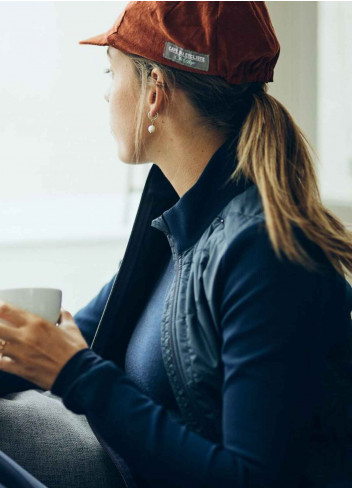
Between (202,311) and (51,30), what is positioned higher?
(51,30)

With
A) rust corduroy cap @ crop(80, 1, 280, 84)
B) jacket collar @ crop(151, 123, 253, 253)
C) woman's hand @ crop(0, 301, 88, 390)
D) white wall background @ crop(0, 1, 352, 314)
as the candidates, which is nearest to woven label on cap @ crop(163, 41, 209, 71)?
rust corduroy cap @ crop(80, 1, 280, 84)

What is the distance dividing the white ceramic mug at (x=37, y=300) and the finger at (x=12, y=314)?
0.03m

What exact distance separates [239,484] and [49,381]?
0.84 ft

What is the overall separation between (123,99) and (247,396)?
555mm

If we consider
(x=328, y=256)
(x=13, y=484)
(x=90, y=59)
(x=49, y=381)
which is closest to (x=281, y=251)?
(x=328, y=256)

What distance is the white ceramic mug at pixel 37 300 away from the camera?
0.90m

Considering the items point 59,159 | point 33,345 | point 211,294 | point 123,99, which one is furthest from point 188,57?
point 59,159

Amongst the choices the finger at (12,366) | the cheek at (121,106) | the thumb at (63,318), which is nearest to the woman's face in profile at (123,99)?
the cheek at (121,106)

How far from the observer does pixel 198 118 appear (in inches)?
42.9

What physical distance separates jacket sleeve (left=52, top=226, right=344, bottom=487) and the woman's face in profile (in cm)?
37

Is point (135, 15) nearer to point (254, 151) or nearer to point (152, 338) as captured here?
point (254, 151)

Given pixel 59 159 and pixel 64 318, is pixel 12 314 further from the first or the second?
pixel 59 159

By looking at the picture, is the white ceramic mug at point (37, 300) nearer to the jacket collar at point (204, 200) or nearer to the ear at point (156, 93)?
the jacket collar at point (204, 200)

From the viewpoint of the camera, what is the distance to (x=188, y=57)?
1027 millimetres
